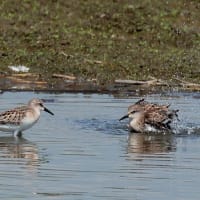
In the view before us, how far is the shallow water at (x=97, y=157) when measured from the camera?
36.1 ft

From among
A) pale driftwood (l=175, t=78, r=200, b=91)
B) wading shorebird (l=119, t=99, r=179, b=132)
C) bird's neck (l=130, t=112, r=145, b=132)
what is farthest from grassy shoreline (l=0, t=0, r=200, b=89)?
bird's neck (l=130, t=112, r=145, b=132)

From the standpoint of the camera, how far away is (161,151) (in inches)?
553

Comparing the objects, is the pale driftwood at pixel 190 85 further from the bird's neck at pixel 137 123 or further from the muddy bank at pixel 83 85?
the bird's neck at pixel 137 123

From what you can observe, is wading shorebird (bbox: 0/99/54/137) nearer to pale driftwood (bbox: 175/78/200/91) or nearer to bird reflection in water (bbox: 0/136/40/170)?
bird reflection in water (bbox: 0/136/40/170)

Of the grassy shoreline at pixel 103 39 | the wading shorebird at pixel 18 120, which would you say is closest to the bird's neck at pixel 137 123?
the wading shorebird at pixel 18 120

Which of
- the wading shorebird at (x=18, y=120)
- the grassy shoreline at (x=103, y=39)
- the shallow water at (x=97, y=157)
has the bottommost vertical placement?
the shallow water at (x=97, y=157)

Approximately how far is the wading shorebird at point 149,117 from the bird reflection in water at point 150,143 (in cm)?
19

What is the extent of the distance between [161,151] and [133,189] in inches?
119

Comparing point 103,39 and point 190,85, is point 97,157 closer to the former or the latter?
point 190,85

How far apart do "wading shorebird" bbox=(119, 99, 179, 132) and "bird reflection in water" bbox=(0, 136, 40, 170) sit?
6.77ft

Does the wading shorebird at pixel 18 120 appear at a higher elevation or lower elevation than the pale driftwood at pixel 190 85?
lower

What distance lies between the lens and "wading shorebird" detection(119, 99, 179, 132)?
16.5 m

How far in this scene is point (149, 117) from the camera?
16828 mm

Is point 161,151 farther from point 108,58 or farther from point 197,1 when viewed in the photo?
point 197,1
